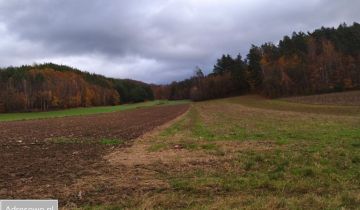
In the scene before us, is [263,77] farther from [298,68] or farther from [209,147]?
[209,147]

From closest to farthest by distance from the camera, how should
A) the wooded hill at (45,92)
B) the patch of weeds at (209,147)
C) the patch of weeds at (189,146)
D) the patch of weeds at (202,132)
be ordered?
1. the patch of weeds at (209,147)
2. the patch of weeds at (189,146)
3. the patch of weeds at (202,132)
4. the wooded hill at (45,92)

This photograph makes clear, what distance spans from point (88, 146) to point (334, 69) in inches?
4221

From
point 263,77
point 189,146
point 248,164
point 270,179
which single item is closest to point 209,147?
point 189,146

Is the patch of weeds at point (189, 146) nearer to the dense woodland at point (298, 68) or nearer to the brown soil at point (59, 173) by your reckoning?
the brown soil at point (59, 173)

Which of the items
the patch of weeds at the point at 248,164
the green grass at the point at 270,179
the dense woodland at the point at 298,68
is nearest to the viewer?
the green grass at the point at 270,179

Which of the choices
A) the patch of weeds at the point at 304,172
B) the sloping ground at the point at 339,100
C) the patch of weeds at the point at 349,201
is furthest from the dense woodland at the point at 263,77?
the patch of weeds at the point at 349,201

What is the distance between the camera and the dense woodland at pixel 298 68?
112750 mm

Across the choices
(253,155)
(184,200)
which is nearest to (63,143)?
(253,155)

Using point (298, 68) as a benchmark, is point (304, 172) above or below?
below

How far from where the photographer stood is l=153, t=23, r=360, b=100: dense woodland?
112750 millimetres

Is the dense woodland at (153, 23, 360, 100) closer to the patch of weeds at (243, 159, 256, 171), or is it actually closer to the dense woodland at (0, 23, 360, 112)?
the dense woodland at (0, 23, 360, 112)

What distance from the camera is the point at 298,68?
120562 mm

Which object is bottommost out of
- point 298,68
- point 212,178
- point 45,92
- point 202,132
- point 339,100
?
Result: point 339,100

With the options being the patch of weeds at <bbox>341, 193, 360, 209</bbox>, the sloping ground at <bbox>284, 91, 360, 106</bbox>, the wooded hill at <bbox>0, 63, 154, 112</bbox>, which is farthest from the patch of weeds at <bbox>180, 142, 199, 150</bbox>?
the wooded hill at <bbox>0, 63, 154, 112</bbox>
